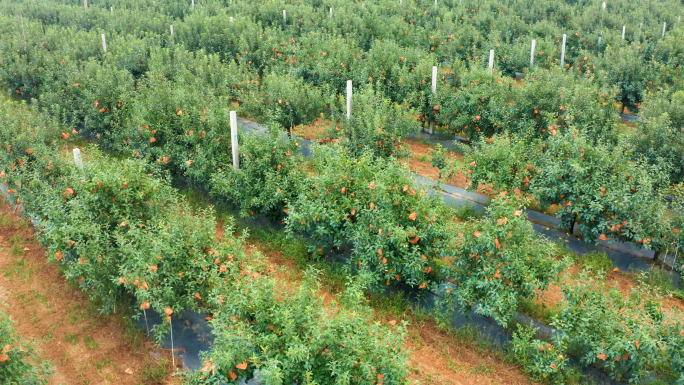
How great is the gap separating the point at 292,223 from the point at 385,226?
59.6 inches

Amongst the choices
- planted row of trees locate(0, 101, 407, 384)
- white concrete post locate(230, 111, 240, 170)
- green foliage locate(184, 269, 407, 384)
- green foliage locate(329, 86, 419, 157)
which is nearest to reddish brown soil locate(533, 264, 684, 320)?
planted row of trees locate(0, 101, 407, 384)

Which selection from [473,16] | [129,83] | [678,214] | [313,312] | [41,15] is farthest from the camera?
[41,15]

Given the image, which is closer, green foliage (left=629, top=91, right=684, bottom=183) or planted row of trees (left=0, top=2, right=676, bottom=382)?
planted row of trees (left=0, top=2, right=676, bottom=382)

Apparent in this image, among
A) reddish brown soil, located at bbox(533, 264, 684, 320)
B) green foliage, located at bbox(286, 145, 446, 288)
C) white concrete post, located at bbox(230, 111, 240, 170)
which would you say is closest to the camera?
green foliage, located at bbox(286, 145, 446, 288)

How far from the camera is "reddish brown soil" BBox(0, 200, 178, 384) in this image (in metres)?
6.52

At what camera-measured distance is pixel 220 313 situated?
5945 mm

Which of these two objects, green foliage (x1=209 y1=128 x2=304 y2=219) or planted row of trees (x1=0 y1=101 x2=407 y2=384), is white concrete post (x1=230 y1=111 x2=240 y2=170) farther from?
planted row of trees (x1=0 y1=101 x2=407 y2=384)

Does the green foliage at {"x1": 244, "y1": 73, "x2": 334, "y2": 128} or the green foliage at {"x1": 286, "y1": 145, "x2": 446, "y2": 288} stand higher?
the green foliage at {"x1": 244, "y1": 73, "x2": 334, "y2": 128}

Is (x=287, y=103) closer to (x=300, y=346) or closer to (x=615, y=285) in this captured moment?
(x=615, y=285)

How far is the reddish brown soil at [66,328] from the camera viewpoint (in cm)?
652

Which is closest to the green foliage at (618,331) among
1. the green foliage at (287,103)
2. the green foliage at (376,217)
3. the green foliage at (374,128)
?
the green foliage at (376,217)

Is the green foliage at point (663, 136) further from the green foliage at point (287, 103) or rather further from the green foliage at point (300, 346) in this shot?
the green foliage at point (300, 346)

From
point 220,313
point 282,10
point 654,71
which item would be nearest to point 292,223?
point 220,313

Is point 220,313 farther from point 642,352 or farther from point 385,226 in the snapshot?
point 642,352
